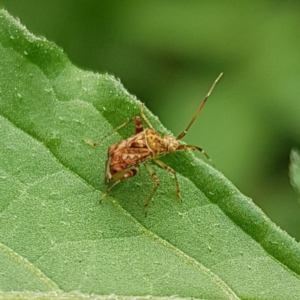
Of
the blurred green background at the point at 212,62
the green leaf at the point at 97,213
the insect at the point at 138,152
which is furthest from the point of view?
the blurred green background at the point at 212,62

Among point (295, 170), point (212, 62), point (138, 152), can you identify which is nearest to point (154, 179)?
point (138, 152)

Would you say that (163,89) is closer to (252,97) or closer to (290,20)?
(252,97)

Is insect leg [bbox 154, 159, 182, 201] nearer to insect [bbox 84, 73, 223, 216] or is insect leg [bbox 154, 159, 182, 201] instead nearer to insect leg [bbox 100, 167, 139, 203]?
insect [bbox 84, 73, 223, 216]

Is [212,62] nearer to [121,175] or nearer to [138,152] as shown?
[138,152]

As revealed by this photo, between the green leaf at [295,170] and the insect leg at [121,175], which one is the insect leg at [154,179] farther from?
the green leaf at [295,170]

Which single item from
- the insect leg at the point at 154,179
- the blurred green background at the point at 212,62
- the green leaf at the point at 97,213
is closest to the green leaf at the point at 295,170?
the green leaf at the point at 97,213

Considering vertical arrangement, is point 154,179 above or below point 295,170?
below
